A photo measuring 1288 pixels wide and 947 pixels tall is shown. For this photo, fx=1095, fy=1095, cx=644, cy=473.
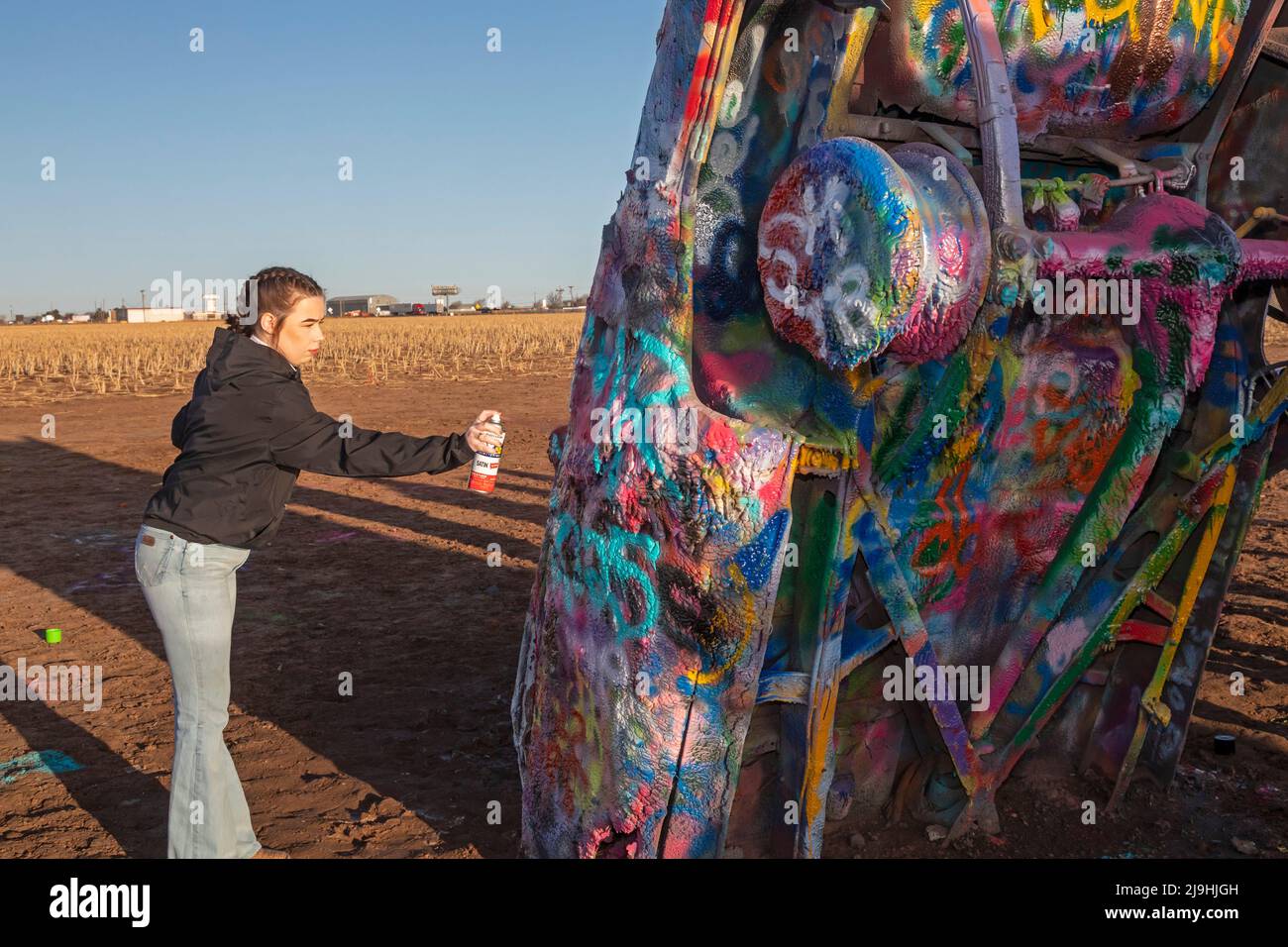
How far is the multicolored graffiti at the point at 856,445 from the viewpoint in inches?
122

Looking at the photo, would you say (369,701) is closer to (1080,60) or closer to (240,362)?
(240,362)

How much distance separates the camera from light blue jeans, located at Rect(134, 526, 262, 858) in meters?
3.35

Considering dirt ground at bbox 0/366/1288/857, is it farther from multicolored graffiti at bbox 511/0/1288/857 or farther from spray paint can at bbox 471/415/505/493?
spray paint can at bbox 471/415/505/493

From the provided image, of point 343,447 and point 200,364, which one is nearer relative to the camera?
point 343,447

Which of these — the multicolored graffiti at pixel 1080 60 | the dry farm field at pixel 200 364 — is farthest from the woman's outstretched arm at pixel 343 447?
the dry farm field at pixel 200 364

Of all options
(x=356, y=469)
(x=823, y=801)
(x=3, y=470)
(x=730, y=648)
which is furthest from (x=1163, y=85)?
(x=3, y=470)

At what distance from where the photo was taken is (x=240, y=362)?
3.35 meters

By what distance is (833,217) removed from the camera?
2.97m

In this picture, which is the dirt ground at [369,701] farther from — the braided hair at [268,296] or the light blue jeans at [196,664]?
the braided hair at [268,296]

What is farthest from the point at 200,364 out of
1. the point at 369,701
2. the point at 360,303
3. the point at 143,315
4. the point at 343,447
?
the point at 360,303

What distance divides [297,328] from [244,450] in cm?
42

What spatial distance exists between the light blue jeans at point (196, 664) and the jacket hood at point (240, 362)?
510 millimetres

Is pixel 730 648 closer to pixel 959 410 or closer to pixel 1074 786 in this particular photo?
pixel 959 410

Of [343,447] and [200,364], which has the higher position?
[343,447]
